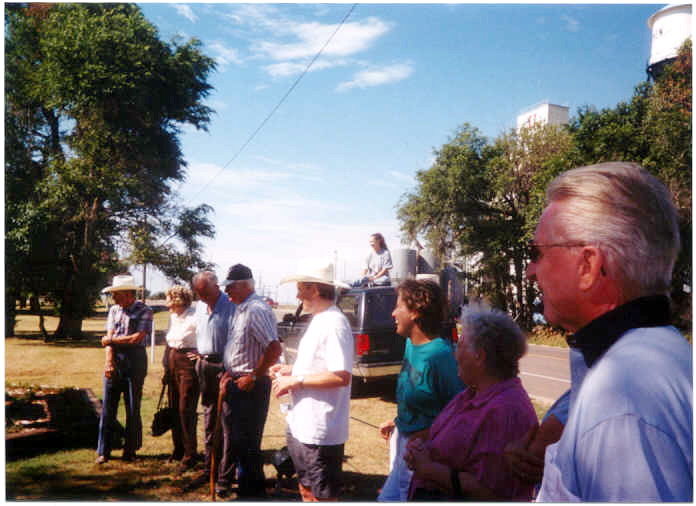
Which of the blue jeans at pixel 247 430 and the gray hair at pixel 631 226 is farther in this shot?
the blue jeans at pixel 247 430

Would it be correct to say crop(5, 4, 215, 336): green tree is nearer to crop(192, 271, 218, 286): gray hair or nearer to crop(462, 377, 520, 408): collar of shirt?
crop(192, 271, 218, 286): gray hair

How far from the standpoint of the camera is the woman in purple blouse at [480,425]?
1.57m

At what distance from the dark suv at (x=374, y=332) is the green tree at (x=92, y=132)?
2292mm

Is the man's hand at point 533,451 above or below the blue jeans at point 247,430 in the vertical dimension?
above

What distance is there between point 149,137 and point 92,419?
4.06 metres

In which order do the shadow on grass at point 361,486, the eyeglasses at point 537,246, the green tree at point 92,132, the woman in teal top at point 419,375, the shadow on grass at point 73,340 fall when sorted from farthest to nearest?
1. the shadow on grass at point 73,340
2. the green tree at point 92,132
3. the shadow on grass at point 361,486
4. the woman in teal top at point 419,375
5. the eyeglasses at point 537,246

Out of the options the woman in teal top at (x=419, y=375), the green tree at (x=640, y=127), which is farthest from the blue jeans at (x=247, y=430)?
the green tree at (x=640, y=127)

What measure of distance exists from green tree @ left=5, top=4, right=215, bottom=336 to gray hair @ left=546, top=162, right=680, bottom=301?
4.54 meters

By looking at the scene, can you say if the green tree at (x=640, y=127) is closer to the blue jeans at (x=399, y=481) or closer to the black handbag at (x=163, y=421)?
the blue jeans at (x=399, y=481)

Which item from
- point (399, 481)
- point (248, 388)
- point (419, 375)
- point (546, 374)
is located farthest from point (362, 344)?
point (546, 374)

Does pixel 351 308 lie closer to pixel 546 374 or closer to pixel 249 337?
pixel 249 337

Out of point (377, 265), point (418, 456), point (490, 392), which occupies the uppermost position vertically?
point (377, 265)

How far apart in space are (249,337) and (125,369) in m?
1.54

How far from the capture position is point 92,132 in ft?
22.6
